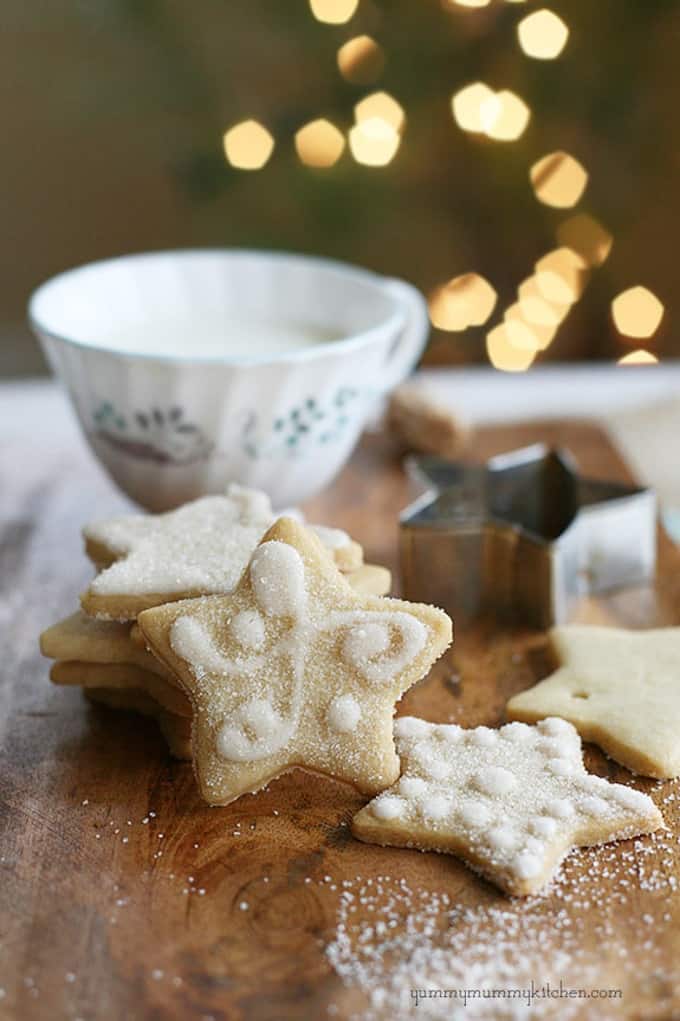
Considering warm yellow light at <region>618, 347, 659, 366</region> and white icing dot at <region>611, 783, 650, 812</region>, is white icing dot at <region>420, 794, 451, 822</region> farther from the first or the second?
warm yellow light at <region>618, 347, 659, 366</region>

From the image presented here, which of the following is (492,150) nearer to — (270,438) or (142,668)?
(270,438)

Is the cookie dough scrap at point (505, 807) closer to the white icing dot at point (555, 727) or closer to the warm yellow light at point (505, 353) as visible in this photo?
the white icing dot at point (555, 727)

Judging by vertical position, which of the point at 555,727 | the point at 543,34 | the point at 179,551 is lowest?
the point at 555,727

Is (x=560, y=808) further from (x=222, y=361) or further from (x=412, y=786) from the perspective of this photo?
(x=222, y=361)

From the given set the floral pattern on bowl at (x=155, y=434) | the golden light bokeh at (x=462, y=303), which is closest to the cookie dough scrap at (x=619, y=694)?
the floral pattern on bowl at (x=155, y=434)

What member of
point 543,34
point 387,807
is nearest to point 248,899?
point 387,807

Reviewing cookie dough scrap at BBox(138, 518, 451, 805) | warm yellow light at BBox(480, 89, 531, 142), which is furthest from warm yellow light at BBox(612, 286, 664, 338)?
cookie dough scrap at BBox(138, 518, 451, 805)
